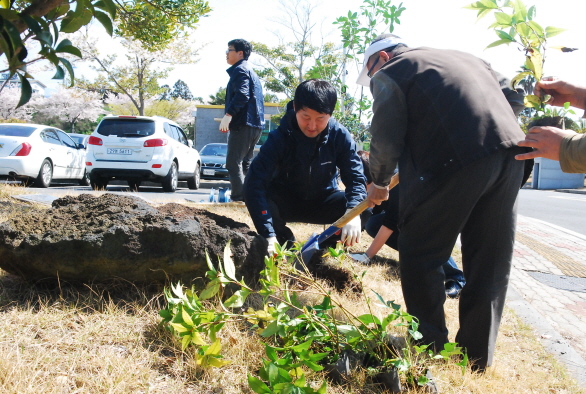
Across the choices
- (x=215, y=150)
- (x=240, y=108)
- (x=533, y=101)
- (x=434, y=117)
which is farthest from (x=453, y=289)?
(x=215, y=150)

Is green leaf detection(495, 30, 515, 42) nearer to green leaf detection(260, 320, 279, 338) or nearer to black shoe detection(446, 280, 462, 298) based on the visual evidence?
green leaf detection(260, 320, 279, 338)

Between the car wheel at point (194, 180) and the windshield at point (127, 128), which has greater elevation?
the windshield at point (127, 128)

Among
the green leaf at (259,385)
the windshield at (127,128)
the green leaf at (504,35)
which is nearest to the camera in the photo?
the green leaf at (259,385)

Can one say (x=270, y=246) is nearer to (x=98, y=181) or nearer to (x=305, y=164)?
(x=305, y=164)

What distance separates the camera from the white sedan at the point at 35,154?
9852 millimetres

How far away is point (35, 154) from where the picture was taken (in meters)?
10.2

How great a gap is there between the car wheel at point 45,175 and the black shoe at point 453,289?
9473 mm

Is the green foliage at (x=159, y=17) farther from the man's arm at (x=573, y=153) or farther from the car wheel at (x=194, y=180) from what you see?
the man's arm at (x=573, y=153)

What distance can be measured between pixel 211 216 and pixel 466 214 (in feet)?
5.60

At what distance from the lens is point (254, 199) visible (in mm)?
3424

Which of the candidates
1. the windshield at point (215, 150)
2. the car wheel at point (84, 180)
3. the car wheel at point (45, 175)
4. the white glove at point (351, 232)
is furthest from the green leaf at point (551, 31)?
the windshield at point (215, 150)

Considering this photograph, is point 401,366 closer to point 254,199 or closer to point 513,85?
point 513,85

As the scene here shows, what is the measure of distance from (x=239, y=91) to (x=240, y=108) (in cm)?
21

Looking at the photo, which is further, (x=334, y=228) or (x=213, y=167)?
(x=213, y=167)
